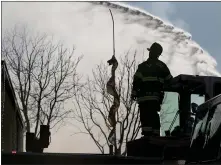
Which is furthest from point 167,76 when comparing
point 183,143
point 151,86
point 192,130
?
point 192,130

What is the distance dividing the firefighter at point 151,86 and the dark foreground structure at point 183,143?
215mm

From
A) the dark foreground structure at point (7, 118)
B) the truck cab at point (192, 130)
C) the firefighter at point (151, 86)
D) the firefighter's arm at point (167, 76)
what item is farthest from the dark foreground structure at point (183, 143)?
the dark foreground structure at point (7, 118)

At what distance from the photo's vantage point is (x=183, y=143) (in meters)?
5.62

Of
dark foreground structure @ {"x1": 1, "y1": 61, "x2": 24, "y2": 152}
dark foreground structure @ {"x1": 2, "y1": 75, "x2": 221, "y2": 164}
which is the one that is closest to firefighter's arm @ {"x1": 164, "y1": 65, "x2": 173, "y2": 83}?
dark foreground structure @ {"x1": 2, "y1": 75, "x2": 221, "y2": 164}

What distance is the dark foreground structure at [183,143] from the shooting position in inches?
168

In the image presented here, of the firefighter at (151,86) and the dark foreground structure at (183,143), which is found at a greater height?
the firefighter at (151,86)

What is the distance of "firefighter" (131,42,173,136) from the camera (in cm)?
657

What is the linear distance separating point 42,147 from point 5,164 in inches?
49.3

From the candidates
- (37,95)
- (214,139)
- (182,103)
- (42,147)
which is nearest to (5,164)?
(42,147)

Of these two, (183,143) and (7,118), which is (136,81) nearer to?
(183,143)

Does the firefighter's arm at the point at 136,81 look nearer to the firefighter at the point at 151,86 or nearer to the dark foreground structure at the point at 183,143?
the firefighter at the point at 151,86

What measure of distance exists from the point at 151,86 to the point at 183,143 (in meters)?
1.29

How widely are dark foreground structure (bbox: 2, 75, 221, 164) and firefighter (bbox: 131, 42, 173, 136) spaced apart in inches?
8.5

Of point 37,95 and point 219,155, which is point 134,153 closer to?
point 219,155
